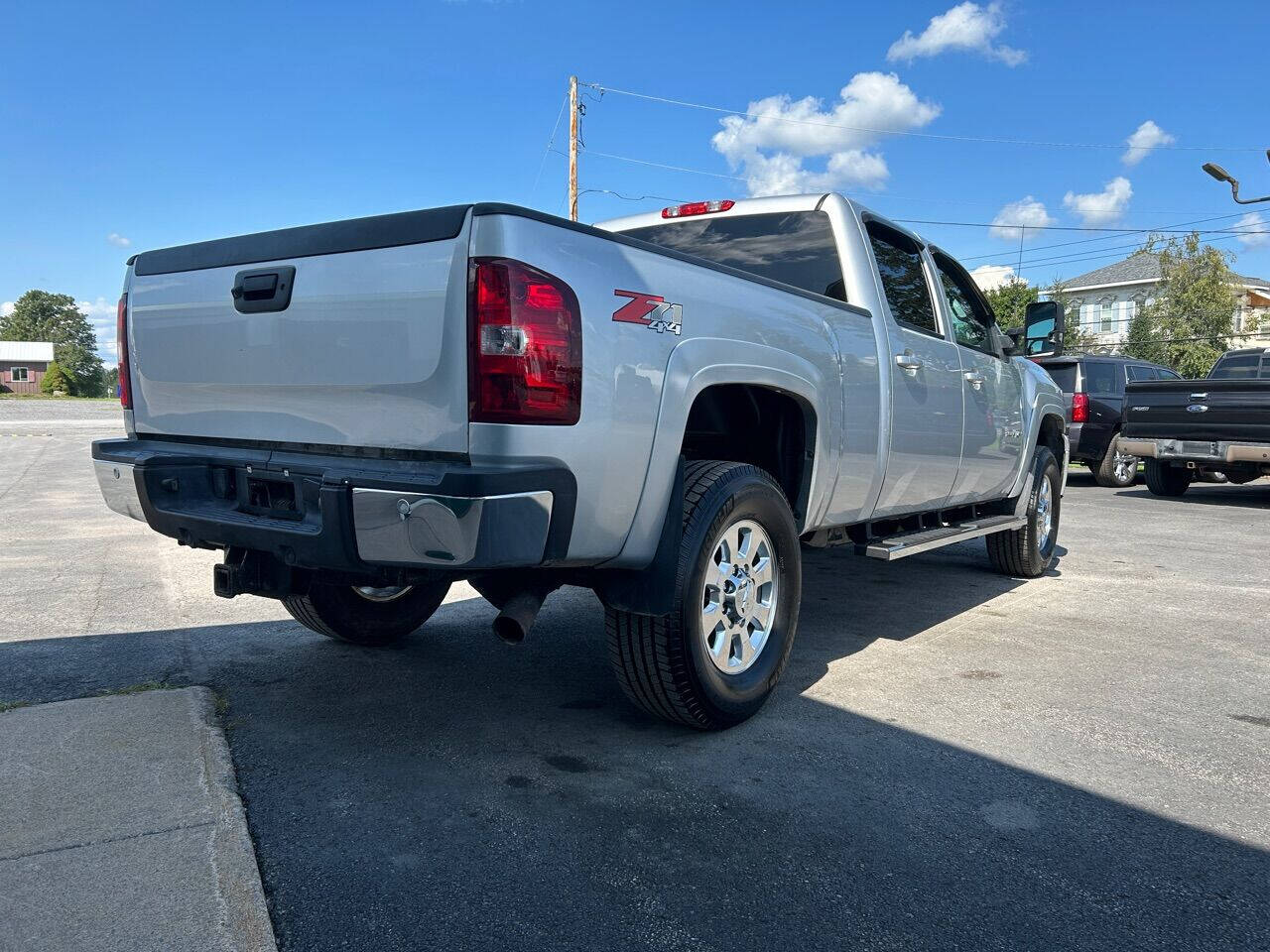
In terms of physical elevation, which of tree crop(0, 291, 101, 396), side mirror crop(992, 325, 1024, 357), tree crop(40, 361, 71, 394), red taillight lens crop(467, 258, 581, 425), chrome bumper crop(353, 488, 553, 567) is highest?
tree crop(0, 291, 101, 396)

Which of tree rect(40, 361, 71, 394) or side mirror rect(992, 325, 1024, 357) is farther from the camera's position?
tree rect(40, 361, 71, 394)

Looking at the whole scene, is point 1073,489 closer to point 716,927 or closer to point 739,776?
point 739,776

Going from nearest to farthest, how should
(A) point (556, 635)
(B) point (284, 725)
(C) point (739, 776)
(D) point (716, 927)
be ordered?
(D) point (716, 927) < (C) point (739, 776) < (B) point (284, 725) < (A) point (556, 635)

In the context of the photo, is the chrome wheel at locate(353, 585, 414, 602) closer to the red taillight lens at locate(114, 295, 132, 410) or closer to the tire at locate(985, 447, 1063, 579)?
the red taillight lens at locate(114, 295, 132, 410)

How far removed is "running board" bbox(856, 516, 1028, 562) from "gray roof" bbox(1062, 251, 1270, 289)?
2197 inches

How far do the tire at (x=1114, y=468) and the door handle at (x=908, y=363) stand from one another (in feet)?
34.5

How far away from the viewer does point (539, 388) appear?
263 cm

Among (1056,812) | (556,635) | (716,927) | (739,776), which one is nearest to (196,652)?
(556,635)

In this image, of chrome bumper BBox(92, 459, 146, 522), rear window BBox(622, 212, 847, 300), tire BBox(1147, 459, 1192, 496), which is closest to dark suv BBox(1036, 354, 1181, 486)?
tire BBox(1147, 459, 1192, 496)

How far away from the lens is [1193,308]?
4047cm

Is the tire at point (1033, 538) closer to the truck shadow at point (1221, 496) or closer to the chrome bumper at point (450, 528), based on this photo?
the chrome bumper at point (450, 528)

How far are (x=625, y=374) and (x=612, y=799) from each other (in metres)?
1.26

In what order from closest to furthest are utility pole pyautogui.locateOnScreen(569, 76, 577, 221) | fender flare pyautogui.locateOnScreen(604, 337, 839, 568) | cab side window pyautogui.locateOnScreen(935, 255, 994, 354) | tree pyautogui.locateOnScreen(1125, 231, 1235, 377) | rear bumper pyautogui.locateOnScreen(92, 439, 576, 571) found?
rear bumper pyautogui.locateOnScreen(92, 439, 576, 571) < fender flare pyautogui.locateOnScreen(604, 337, 839, 568) < cab side window pyautogui.locateOnScreen(935, 255, 994, 354) < utility pole pyautogui.locateOnScreen(569, 76, 577, 221) < tree pyautogui.locateOnScreen(1125, 231, 1235, 377)

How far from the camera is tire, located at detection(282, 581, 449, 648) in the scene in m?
4.22
